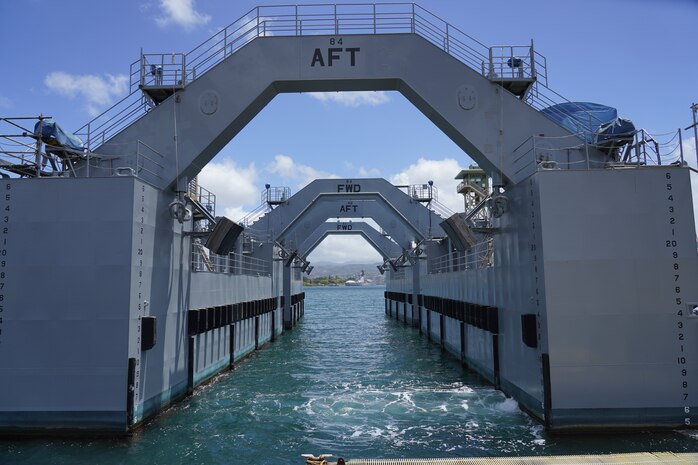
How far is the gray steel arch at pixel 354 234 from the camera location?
146 ft

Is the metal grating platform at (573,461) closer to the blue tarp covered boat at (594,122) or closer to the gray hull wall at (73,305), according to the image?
the gray hull wall at (73,305)

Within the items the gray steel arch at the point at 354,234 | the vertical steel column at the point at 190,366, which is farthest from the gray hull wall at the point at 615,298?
the gray steel arch at the point at 354,234

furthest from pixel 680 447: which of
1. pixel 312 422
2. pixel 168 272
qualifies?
pixel 168 272

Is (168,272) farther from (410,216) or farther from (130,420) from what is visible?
(410,216)

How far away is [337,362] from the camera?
21.5 metres

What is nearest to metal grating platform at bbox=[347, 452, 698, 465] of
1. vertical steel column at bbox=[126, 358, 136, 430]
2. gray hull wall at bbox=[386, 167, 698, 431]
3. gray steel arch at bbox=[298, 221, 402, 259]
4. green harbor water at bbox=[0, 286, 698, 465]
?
green harbor water at bbox=[0, 286, 698, 465]

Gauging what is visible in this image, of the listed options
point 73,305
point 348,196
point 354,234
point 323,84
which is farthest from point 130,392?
point 354,234

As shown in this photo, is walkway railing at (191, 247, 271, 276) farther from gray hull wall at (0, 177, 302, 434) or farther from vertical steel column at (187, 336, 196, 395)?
gray hull wall at (0, 177, 302, 434)

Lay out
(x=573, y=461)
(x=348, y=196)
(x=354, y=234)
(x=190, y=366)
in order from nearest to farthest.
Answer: (x=573, y=461), (x=190, y=366), (x=348, y=196), (x=354, y=234)

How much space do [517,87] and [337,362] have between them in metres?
13.8

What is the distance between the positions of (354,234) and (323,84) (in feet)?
108

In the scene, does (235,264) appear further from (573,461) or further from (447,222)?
(573,461)

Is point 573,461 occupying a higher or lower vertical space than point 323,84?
lower

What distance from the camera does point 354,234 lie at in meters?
46.3
